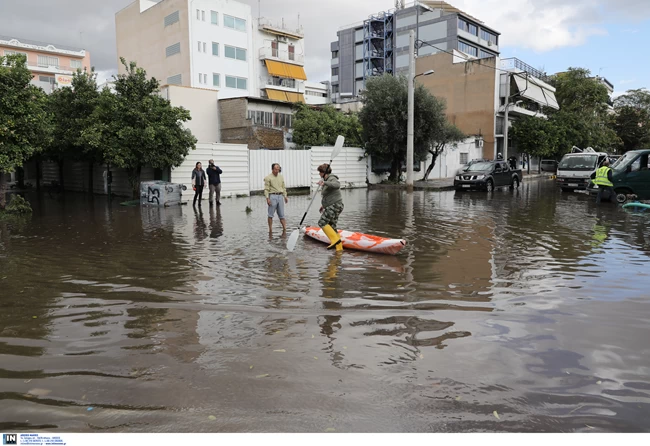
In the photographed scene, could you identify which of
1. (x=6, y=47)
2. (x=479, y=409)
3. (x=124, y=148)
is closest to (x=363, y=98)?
(x=124, y=148)

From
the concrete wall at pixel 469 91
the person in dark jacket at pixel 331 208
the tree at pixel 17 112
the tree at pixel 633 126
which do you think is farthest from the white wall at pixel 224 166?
the tree at pixel 633 126

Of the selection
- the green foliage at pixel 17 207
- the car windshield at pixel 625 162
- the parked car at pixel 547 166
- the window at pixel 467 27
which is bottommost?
the green foliage at pixel 17 207

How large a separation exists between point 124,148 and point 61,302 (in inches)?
552

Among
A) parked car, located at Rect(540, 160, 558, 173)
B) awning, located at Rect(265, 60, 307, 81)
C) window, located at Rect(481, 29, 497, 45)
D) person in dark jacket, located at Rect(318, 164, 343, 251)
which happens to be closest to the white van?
person in dark jacket, located at Rect(318, 164, 343, 251)

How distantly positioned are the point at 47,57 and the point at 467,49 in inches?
2567

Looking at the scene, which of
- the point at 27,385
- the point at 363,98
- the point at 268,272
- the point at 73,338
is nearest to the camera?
the point at 27,385

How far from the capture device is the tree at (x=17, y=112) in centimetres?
1427

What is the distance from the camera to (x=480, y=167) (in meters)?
26.9

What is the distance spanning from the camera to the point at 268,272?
7625 millimetres

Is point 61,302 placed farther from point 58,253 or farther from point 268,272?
point 58,253

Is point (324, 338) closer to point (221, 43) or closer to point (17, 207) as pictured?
point (17, 207)

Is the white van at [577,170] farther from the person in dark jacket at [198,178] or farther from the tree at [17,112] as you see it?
the tree at [17,112]

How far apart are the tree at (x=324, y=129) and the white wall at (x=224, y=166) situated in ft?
35.1

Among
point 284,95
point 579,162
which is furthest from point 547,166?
A: point 284,95
